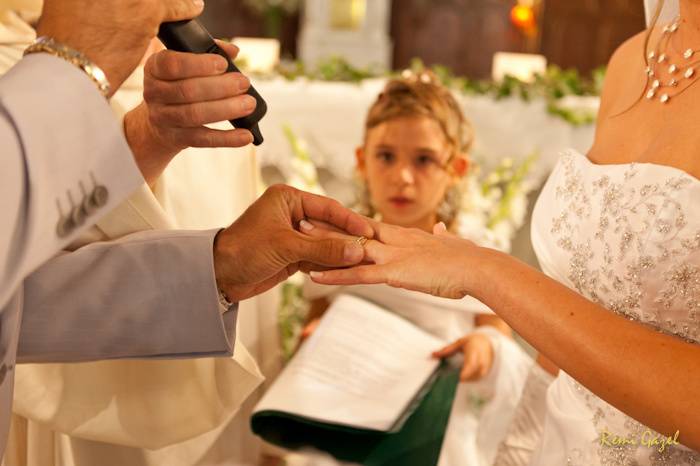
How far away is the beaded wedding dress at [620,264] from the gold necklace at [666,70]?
0.60ft

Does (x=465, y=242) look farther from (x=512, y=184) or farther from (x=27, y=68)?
(x=512, y=184)

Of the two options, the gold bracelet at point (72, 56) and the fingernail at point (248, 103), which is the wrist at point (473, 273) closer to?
the fingernail at point (248, 103)

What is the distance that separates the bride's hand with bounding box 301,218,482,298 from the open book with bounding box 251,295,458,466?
0.37m

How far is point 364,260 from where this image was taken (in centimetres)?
138

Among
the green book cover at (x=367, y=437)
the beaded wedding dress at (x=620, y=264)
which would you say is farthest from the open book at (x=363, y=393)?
the beaded wedding dress at (x=620, y=264)

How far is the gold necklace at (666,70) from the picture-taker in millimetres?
1541

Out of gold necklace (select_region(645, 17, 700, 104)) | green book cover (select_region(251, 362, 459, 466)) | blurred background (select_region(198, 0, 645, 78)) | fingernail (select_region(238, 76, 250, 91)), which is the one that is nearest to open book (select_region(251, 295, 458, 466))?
green book cover (select_region(251, 362, 459, 466))

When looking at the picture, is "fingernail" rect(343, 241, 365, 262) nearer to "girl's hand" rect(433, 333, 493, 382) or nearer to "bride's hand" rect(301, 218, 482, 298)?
"bride's hand" rect(301, 218, 482, 298)

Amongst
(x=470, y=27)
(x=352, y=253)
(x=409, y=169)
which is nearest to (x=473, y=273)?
(x=352, y=253)

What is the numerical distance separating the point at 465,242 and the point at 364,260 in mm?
167

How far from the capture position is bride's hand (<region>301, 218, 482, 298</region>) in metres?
1.32

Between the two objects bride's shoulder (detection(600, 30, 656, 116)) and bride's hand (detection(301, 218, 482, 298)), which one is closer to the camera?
bride's hand (detection(301, 218, 482, 298))

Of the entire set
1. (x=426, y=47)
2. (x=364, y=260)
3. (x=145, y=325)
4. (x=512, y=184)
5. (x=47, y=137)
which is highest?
(x=47, y=137)

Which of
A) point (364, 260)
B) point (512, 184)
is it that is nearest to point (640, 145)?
point (364, 260)
